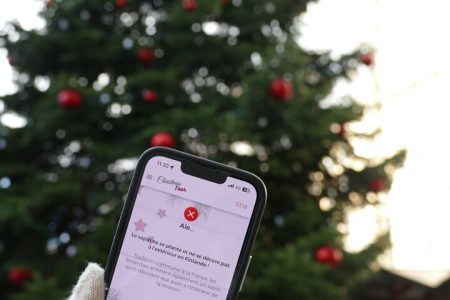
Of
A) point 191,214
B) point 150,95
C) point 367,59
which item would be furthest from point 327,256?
point 191,214

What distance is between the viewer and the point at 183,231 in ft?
Result: 2.91

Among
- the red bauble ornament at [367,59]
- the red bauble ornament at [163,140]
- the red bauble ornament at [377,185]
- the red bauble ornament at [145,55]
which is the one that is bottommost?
the red bauble ornament at [163,140]

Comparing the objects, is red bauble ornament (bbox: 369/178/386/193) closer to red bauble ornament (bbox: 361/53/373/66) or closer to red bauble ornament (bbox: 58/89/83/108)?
red bauble ornament (bbox: 361/53/373/66)

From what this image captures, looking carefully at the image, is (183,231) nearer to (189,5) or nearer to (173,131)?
(173,131)

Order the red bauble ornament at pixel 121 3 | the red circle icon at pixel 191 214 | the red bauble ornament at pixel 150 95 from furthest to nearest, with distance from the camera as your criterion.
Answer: the red bauble ornament at pixel 121 3
the red bauble ornament at pixel 150 95
the red circle icon at pixel 191 214

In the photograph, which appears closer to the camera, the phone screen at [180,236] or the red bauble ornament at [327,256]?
the phone screen at [180,236]

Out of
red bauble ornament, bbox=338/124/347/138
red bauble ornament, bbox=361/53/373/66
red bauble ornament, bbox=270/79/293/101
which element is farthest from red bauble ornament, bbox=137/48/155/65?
red bauble ornament, bbox=361/53/373/66

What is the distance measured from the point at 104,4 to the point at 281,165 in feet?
4.37

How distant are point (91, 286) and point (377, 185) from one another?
7.17 feet

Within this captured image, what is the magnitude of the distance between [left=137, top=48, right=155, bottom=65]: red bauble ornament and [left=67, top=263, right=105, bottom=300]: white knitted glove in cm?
218

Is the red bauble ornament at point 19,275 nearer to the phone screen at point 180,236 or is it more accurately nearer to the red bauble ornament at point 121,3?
the red bauble ornament at point 121,3

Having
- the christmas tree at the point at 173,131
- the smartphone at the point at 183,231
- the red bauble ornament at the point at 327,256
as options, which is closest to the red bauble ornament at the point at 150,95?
the christmas tree at the point at 173,131

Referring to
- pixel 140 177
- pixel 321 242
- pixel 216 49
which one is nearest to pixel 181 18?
pixel 216 49

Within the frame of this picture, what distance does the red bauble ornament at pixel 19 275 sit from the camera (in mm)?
2504
